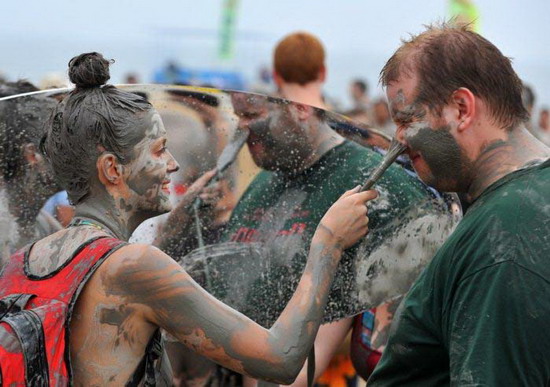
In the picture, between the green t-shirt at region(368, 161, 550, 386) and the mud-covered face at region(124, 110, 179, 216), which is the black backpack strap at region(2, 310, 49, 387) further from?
the green t-shirt at region(368, 161, 550, 386)

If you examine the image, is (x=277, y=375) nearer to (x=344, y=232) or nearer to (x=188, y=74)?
(x=344, y=232)

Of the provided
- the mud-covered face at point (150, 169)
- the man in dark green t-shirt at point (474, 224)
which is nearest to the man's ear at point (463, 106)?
the man in dark green t-shirt at point (474, 224)

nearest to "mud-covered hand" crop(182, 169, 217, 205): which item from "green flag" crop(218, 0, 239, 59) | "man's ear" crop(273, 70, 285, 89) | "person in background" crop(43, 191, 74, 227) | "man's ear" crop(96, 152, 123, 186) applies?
"person in background" crop(43, 191, 74, 227)

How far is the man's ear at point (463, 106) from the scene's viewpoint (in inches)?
90.2

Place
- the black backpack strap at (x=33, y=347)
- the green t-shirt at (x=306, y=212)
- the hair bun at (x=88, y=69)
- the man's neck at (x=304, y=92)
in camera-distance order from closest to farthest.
Answer: the black backpack strap at (x=33, y=347) → the hair bun at (x=88, y=69) → the green t-shirt at (x=306, y=212) → the man's neck at (x=304, y=92)

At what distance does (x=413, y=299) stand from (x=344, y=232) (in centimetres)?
35

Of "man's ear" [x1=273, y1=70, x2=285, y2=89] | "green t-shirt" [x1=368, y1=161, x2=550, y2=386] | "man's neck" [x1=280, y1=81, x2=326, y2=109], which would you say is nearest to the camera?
"green t-shirt" [x1=368, y1=161, x2=550, y2=386]

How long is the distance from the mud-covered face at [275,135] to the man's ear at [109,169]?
0.83m

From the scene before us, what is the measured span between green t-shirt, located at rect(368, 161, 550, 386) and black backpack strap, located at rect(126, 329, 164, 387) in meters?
0.65

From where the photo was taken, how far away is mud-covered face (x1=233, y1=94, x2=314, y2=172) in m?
3.29

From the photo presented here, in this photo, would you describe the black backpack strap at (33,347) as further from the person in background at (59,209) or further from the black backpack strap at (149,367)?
the person in background at (59,209)

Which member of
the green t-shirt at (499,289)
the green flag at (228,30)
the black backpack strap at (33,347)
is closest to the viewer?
the green t-shirt at (499,289)

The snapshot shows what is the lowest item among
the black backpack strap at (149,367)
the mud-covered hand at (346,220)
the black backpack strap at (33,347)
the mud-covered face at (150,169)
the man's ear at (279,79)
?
the black backpack strap at (149,367)

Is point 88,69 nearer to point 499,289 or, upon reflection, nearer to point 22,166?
point 22,166
